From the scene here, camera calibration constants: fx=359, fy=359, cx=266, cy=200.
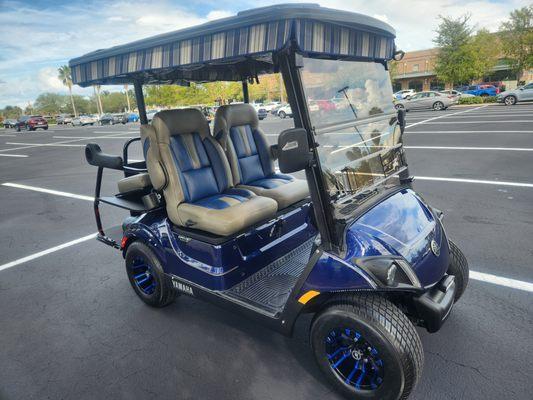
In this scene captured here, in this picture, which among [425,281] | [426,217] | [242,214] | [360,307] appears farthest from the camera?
[242,214]

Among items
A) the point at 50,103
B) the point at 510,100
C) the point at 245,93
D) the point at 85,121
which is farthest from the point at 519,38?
the point at 50,103

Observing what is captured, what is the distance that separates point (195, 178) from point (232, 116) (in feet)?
3.09

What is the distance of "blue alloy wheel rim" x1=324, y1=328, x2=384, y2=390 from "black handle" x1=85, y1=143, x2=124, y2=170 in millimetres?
2371

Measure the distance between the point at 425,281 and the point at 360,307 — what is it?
1.52 feet

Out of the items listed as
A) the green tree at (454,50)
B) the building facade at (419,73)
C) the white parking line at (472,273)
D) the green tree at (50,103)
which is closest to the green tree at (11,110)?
the green tree at (50,103)

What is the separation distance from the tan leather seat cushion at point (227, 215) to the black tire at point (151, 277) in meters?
0.45

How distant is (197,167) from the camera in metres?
3.36

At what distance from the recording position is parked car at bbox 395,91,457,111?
22172mm

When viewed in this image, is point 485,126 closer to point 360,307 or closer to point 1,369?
point 360,307

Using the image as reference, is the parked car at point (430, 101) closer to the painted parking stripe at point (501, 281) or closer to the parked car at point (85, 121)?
the painted parking stripe at point (501, 281)

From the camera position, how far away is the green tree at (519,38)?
3055 centimetres

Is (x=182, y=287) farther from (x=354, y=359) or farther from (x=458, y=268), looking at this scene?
(x=458, y=268)

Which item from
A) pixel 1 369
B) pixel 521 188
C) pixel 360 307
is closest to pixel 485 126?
pixel 521 188

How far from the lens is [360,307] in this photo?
6.52ft
